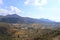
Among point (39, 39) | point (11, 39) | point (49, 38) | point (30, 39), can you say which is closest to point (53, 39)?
point (49, 38)

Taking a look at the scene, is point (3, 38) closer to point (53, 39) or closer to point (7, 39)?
point (7, 39)

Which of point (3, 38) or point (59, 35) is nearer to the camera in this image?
point (59, 35)

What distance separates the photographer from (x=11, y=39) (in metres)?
115

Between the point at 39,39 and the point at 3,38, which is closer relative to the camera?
the point at 39,39

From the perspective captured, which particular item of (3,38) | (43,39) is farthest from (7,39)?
(43,39)

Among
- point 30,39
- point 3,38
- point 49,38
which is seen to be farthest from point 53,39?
point 3,38

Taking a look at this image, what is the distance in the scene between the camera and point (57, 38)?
10456 centimetres

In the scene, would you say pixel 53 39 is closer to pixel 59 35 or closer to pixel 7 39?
pixel 59 35

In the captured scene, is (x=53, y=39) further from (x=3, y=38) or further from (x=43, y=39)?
(x=3, y=38)

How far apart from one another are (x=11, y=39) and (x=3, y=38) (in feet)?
29.7

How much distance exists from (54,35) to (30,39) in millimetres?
18930

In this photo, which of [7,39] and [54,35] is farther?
[7,39]

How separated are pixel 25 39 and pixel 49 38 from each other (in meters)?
20.8

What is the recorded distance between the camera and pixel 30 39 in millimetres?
113438
